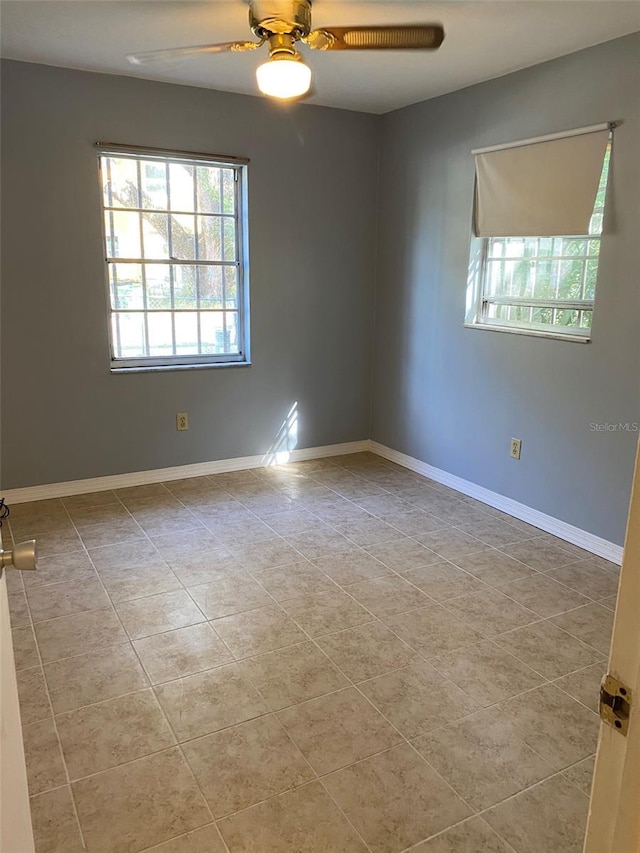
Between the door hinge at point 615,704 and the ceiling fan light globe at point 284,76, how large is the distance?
7.80ft

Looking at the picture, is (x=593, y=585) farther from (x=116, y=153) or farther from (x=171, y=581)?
(x=116, y=153)

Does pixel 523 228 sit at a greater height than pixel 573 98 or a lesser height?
lesser

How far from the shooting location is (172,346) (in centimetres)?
417

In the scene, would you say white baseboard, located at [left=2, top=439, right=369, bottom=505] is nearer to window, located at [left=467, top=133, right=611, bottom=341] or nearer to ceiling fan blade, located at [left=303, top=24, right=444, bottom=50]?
window, located at [left=467, top=133, right=611, bottom=341]

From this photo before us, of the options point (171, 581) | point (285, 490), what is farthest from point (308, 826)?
point (285, 490)

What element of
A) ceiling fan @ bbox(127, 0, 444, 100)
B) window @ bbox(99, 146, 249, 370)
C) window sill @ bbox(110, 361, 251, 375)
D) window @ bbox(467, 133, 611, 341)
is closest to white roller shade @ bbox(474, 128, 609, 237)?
window @ bbox(467, 133, 611, 341)

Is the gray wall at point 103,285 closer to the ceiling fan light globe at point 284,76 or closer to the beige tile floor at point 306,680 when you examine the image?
the beige tile floor at point 306,680

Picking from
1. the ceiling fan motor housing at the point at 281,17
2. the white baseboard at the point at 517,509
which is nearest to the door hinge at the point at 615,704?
the ceiling fan motor housing at the point at 281,17

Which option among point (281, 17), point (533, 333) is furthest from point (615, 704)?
point (533, 333)

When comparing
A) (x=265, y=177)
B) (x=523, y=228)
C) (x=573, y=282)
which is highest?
(x=265, y=177)

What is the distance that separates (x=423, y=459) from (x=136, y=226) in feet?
7.96

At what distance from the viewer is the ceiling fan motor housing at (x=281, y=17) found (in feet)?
7.73

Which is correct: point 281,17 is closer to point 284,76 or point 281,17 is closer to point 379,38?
point 284,76

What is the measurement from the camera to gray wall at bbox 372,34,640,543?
9.75 feet
